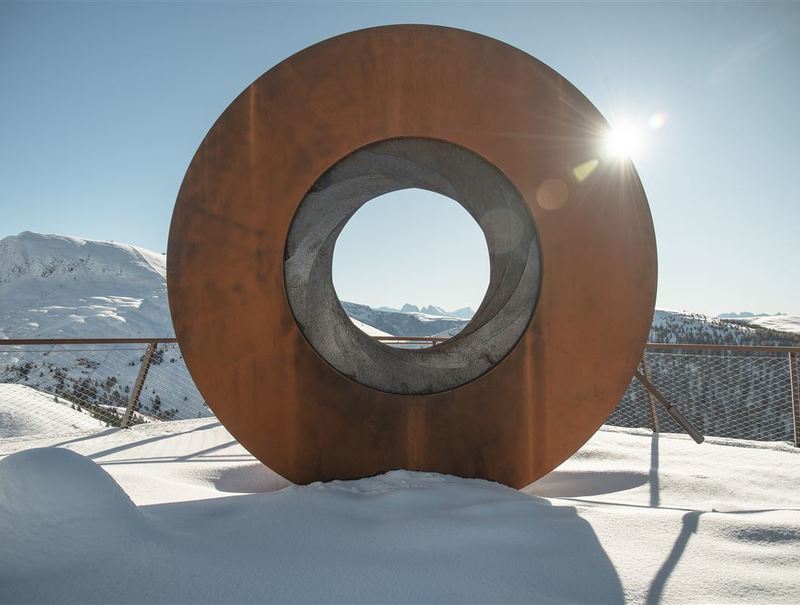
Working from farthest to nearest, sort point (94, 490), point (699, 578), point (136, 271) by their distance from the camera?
point (136, 271) → point (94, 490) → point (699, 578)

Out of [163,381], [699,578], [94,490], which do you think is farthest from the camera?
[163,381]

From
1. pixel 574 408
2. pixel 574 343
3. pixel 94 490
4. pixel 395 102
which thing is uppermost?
pixel 395 102

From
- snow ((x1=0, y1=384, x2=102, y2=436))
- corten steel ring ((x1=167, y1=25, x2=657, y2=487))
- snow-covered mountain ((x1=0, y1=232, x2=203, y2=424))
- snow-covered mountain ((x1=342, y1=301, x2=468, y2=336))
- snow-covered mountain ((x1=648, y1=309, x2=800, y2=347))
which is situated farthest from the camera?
snow-covered mountain ((x1=342, y1=301, x2=468, y2=336))

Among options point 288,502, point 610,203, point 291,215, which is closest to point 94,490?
point 288,502

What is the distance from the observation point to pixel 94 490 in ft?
5.74

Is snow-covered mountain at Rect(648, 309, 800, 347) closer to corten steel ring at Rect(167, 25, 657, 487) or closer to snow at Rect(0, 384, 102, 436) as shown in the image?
snow at Rect(0, 384, 102, 436)

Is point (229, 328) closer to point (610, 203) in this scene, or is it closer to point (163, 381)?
point (610, 203)

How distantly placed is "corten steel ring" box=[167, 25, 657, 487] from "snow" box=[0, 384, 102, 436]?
5.82 meters

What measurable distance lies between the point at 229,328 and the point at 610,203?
249 cm

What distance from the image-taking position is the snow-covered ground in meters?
1.46

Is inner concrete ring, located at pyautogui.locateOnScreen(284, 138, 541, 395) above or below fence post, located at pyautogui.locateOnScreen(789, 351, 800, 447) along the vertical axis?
above

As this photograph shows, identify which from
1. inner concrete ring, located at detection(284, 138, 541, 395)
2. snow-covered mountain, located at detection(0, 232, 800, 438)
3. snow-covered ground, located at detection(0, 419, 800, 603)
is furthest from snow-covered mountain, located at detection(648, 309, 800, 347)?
snow-covered ground, located at detection(0, 419, 800, 603)

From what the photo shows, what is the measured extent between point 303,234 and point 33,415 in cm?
795

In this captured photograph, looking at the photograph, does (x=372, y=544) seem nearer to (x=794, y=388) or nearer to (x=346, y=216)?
(x=346, y=216)
